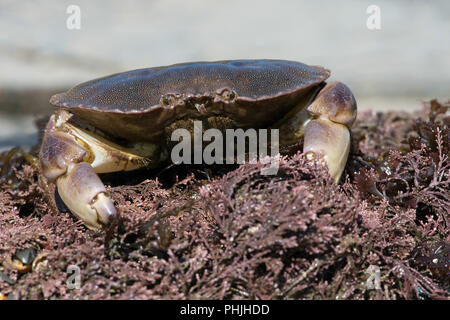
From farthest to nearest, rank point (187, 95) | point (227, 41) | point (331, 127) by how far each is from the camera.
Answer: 1. point (227, 41)
2. point (331, 127)
3. point (187, 95)

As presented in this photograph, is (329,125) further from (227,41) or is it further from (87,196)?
(227,41)

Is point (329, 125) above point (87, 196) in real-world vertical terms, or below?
above

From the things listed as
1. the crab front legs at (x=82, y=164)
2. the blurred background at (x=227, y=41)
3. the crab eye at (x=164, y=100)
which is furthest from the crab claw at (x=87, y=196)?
the blurred background at (x=227, y=41)

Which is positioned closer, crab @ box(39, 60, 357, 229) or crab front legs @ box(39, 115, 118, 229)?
crab front legs @ box(39, 115, 118, 229)

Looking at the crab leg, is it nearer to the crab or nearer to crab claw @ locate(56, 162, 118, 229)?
the crab

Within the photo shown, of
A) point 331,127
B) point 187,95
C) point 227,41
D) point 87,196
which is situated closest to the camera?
point 87,196

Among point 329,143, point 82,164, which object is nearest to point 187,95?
point 82,164

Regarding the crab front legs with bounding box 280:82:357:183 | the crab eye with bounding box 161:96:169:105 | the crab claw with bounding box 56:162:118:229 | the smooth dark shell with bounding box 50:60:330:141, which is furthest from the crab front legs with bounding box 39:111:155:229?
the crab front legs with bounding box 280:82:357:183

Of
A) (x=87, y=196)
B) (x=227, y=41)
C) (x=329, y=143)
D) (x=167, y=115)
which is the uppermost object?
(x=227, y=41)
